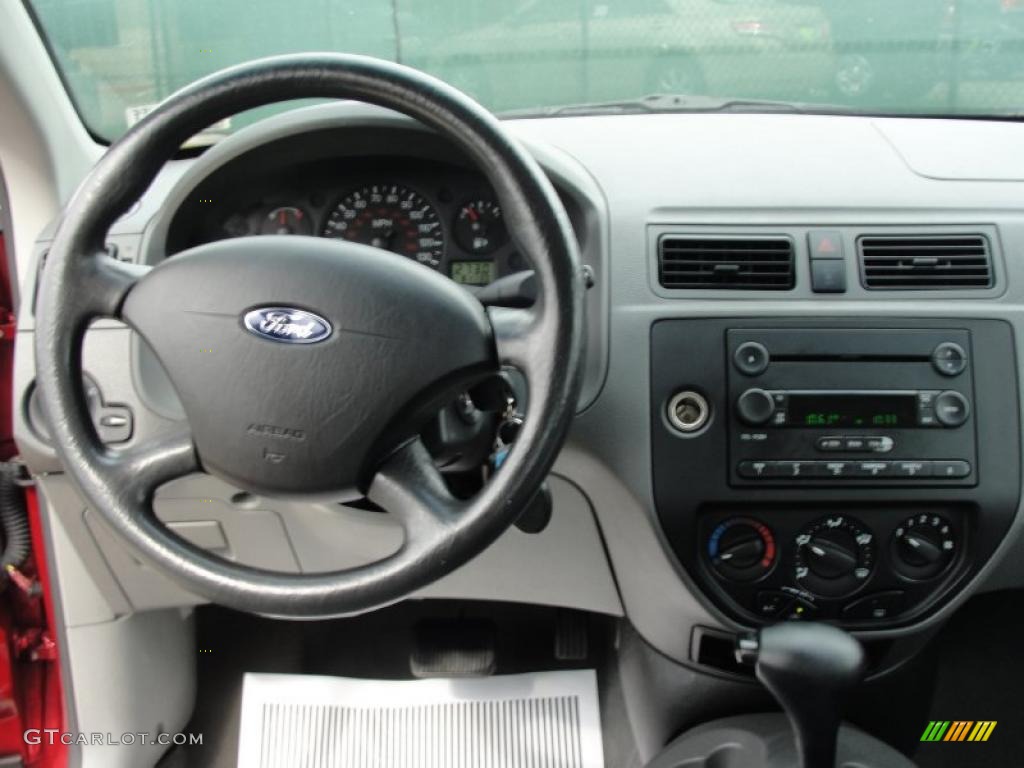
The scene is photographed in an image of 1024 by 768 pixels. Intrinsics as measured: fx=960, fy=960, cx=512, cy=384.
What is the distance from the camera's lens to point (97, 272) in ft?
2.88

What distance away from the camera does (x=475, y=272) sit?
1256 mm

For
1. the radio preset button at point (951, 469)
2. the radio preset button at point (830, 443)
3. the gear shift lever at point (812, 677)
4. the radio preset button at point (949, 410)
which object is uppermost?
the radio preset button at point (949, 410)

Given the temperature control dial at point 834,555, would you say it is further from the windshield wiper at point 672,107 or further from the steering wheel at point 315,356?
the windshield wiper at point 672,107

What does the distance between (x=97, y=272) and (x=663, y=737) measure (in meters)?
1.08

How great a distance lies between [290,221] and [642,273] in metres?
0.48

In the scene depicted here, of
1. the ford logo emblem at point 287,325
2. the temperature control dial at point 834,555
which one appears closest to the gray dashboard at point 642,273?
the temperature control dial at point 834,555

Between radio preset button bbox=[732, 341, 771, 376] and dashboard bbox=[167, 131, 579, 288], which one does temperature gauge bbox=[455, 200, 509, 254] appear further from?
radio preset button bbox=[732, 341, 771, 376]

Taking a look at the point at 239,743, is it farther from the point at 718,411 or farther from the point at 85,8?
the point at 85,8

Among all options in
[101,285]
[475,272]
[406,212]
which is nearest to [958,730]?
[475,272]

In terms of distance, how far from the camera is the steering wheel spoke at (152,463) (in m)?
0.84

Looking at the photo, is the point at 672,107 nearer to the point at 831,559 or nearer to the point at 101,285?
the point at 831,559

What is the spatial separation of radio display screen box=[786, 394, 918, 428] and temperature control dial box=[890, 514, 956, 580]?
0.13 meters

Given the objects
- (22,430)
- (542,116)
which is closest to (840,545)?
(542,116)

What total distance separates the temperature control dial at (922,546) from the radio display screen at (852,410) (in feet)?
0.44
